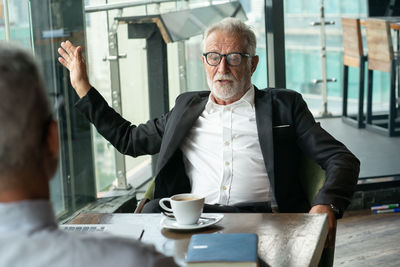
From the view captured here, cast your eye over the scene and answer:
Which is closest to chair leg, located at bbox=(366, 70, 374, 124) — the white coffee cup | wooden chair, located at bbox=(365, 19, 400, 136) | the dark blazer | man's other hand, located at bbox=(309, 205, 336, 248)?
wooden chair, located at bbox=(365, 19, 400, 136)

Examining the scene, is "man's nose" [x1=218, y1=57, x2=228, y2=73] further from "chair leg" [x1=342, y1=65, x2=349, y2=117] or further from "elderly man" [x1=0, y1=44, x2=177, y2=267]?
"chair leg" [x1=342, y1=65, x2=349, y2=117]

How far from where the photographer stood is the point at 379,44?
193 inches

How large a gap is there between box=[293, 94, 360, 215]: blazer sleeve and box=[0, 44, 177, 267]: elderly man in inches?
60.4

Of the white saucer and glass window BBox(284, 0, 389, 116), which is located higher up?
glass window BBox(284, 0, 389, 116)

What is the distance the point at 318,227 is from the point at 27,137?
42.6 inches

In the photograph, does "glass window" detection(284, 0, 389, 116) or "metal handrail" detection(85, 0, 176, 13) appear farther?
"glass window" detection(284, 0, 389, 116)

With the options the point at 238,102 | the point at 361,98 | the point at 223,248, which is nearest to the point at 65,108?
the point at 238,102

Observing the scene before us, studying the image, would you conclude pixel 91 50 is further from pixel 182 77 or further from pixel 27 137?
pixel 27 137

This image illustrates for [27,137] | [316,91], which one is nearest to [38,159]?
[27,137]

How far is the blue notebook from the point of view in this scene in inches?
53.8

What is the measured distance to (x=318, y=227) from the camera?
5.81ft

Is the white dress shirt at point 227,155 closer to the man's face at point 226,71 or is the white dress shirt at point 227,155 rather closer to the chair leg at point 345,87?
the man's face at point 226,71

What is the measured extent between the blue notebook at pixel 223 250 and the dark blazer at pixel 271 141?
0.96m

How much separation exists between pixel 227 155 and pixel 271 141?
8.1 inches
